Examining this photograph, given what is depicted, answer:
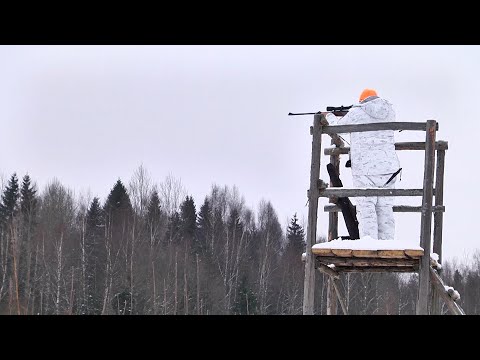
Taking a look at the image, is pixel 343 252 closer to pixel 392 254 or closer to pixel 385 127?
pixel 392 254

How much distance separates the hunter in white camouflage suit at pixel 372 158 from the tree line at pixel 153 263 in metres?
30.0

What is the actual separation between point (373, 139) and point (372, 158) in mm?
200

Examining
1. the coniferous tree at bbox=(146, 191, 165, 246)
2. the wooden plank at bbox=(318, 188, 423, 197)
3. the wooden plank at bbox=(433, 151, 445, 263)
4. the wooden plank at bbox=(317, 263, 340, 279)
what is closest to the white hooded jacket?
the wooden plank at bbox=(318, 188, 423, 197)

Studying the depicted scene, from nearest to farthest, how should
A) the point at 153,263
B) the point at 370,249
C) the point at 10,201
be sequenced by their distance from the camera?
the point at 370,249 → the point at 153,263 → the point at 10,201

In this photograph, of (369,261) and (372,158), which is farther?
(372,158)

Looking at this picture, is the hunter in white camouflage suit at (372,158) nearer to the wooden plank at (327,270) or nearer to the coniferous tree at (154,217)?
the wooden plank at (327,270)

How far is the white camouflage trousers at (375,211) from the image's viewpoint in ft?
26.5

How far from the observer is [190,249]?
4828cm

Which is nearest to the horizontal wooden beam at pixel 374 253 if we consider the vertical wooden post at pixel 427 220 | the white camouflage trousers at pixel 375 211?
the vertical wooden post at pixel 427 220

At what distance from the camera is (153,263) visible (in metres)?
41.7

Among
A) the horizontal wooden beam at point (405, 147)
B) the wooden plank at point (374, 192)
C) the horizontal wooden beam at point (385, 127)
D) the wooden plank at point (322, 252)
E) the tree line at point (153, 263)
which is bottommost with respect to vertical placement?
the tree line at point (153, 263)

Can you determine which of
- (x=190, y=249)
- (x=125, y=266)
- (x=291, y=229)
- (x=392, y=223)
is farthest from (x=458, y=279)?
(x=392, y=223)

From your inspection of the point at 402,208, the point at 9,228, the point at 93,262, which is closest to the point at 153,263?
the point at 93,262
